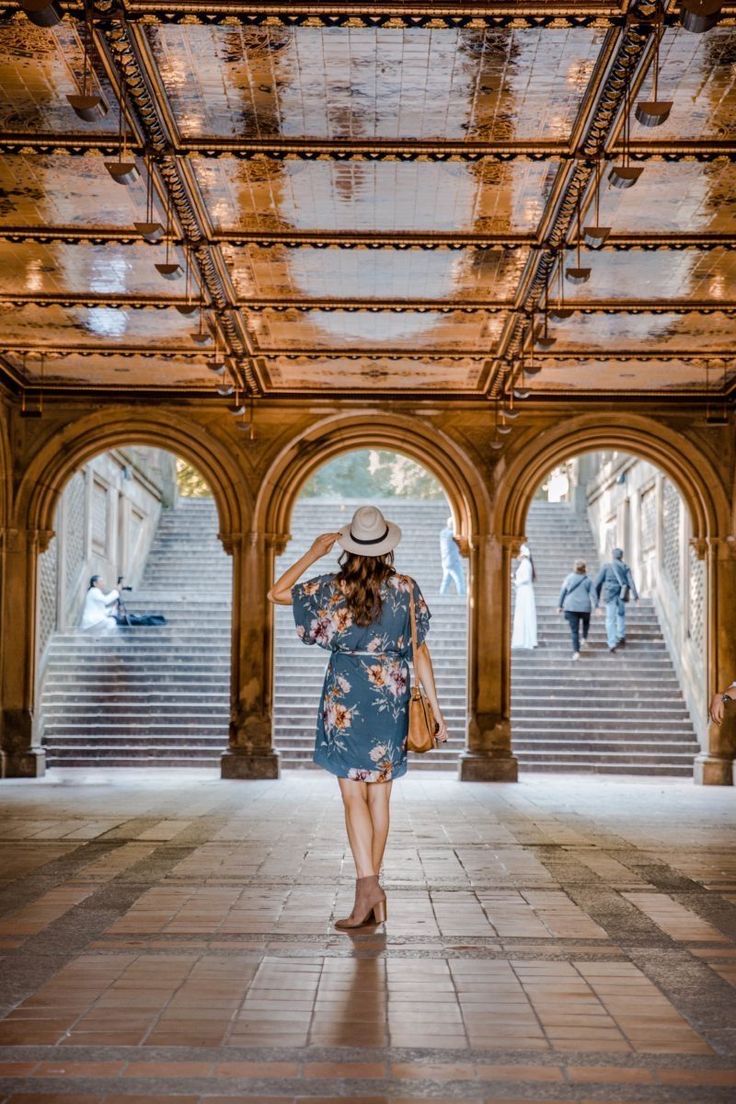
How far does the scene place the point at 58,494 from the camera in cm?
1827

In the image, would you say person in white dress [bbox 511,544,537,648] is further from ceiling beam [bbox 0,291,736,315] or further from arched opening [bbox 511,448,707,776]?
ceiling beam [bbox 0,291,736,315]

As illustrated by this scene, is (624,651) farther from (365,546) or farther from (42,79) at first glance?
(365,546)

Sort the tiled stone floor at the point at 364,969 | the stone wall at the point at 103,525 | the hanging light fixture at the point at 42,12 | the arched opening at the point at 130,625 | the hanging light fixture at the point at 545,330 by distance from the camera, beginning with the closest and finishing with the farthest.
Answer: the tiled stone floor at the point at 364,969 → the hanging light fixture at the point at 42,12 → the hanging light fixture at the point at 545,330 → the arched opening at the point at 130,625 → the stone wall at the point at 103,525

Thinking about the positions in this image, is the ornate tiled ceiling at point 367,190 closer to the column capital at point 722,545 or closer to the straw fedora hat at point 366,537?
the column capital at point 722,545

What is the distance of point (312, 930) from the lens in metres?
6.03

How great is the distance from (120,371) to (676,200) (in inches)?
326

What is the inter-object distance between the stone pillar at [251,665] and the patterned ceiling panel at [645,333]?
16.3 ft

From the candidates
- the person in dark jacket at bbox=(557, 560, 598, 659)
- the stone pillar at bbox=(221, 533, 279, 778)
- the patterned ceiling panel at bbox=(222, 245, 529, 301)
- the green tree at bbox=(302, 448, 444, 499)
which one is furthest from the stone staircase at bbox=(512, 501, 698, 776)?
the green tree at bbox=(302, 448, 444, 499)

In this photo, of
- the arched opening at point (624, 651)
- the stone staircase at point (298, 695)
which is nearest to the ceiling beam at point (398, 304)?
the arched opening at point (624, 651)

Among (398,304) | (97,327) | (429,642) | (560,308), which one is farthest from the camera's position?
(429,642)

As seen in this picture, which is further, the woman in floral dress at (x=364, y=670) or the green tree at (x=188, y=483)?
the green tree at (x=188, y=483)

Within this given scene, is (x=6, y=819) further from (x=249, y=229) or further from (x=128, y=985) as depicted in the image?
(x=128, y=985)

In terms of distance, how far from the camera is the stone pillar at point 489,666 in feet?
57.8

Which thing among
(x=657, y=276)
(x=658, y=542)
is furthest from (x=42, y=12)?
(x=658, y=542)
